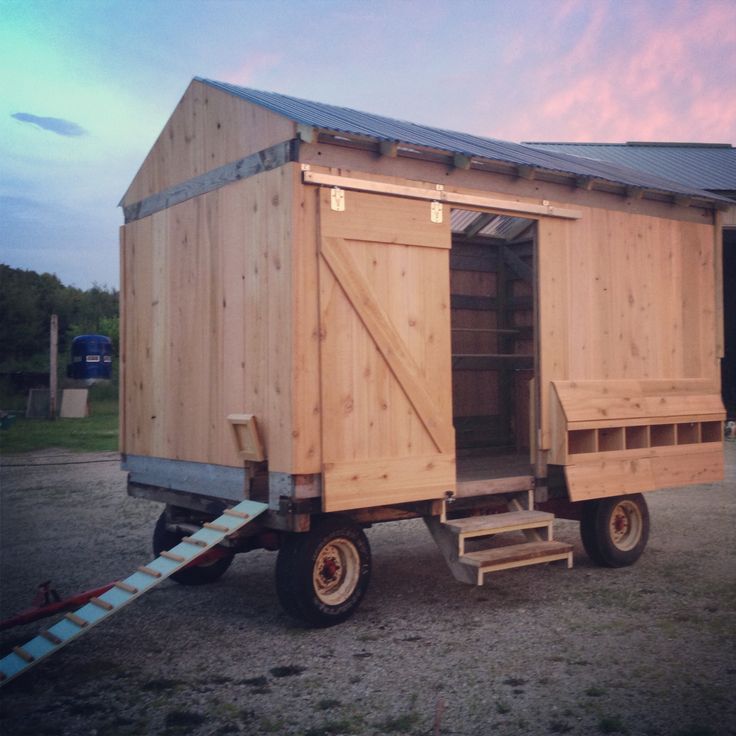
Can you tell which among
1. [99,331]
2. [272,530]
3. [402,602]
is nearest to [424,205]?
[272,530]

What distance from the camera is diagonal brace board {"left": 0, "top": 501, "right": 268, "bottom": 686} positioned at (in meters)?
4.92

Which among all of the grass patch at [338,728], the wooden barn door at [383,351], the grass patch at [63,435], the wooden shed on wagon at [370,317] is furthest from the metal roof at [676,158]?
the grass patch at [338,728]

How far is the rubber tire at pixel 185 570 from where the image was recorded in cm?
721

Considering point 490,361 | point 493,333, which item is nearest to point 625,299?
point 490,361

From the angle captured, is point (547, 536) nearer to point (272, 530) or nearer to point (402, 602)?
point (402, 602)

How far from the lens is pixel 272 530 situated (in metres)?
6.19

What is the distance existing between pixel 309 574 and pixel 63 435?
14.9 meters

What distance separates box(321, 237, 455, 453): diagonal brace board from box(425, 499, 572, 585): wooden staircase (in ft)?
1.97

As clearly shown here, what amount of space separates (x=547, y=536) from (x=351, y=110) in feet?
14.5

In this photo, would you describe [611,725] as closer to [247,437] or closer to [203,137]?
[247,437]

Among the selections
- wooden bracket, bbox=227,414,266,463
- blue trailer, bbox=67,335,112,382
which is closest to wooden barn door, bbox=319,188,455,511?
wooden bracket, bbox=227,414,266,463

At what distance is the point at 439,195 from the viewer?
6.59 meters

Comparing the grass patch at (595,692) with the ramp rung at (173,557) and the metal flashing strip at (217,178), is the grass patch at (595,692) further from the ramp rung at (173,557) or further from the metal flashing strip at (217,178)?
the metal flashing strip at (217,178)

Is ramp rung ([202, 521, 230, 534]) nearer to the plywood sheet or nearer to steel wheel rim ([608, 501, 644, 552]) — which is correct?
steel wheel rim ([608, 501, 644, 552])
